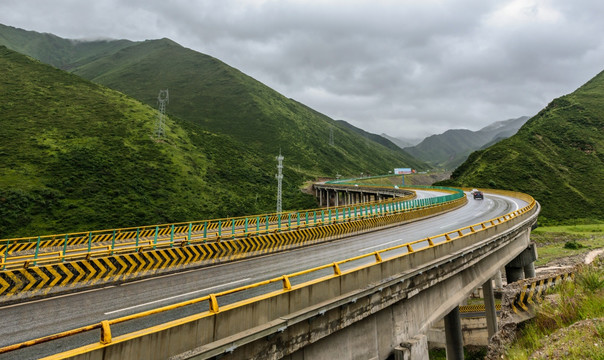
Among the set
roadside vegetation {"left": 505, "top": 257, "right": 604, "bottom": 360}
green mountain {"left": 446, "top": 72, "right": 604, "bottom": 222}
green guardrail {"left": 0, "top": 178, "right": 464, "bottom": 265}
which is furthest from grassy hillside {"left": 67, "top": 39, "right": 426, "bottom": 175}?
roadside vegetation {"left": 505, "top": 257, "right": 604, "bottom": 360}

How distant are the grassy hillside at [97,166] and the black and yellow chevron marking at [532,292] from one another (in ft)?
161

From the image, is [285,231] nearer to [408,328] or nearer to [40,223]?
[408,328]

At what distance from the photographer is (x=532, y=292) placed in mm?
9844

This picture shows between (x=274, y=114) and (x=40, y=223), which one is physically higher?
(x=274, y=114)

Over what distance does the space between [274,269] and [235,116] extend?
15313 centimetres

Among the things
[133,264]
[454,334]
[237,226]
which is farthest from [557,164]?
[133,264]

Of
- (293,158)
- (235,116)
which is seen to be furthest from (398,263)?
(235,116)

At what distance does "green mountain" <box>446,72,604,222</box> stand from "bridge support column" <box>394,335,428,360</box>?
64.5m

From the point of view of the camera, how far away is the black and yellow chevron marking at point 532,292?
9445 millimetres

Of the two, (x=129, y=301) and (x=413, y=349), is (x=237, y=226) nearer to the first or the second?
(x=129, y=301)

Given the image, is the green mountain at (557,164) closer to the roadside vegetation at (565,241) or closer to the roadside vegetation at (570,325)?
the roadside vegetation at (565,241)

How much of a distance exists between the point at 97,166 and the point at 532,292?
64449mm

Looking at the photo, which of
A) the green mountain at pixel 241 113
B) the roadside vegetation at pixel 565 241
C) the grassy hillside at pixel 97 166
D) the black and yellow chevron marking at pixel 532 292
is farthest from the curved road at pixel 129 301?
the green mountain at pixel 241 113

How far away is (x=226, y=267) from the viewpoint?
14.3 meters
